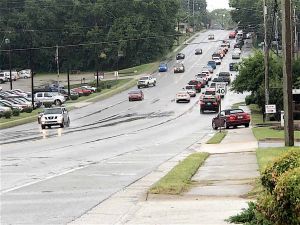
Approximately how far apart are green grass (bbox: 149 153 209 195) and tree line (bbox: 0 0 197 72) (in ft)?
343

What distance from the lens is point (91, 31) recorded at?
13212 cm

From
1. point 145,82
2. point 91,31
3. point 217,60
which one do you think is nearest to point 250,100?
point 145,82

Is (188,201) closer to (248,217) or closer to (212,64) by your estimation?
(248,217)

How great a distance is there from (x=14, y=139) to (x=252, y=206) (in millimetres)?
31646

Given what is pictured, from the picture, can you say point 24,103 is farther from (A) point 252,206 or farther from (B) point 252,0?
(B) point 252,0

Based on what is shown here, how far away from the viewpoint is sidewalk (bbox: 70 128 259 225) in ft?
40.7

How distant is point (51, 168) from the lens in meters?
23.2

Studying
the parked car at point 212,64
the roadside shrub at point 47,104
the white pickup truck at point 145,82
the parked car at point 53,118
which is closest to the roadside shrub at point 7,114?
the parked car at point 53,118

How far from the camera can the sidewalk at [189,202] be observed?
40.7 ft

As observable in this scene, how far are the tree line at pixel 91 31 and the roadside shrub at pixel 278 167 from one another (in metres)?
117

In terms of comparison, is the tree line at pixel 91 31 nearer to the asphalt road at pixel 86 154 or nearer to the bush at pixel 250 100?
the asphalt road at pixel 86 154

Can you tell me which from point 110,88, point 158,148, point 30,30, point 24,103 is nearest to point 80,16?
point 30,30

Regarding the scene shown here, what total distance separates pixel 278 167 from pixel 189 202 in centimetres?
523

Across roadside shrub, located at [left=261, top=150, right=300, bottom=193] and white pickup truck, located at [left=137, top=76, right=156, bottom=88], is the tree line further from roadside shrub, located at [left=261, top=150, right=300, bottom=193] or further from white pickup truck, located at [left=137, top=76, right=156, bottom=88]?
roadside shrub, located at [left=261, top=150, right=300, bottom=193]
